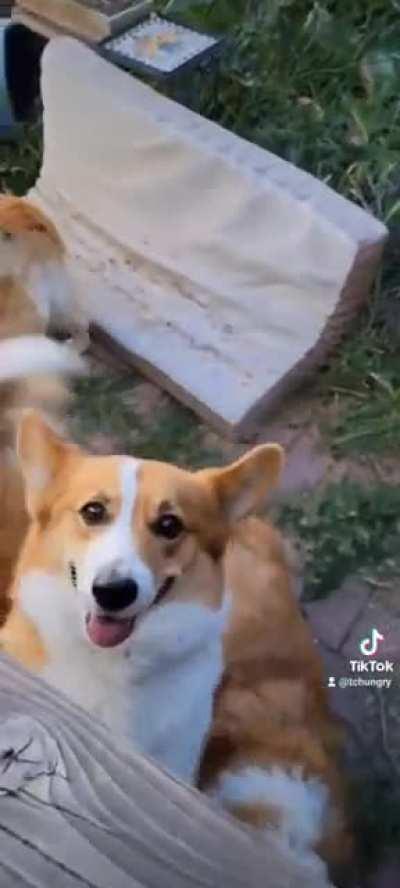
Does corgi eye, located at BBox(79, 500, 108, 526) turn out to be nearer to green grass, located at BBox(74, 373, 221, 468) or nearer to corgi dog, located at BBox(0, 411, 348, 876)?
corgi dog, located at BBox(0, 411, 348, 876)

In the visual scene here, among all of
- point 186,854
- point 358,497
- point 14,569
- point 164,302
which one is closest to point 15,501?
point 14,569

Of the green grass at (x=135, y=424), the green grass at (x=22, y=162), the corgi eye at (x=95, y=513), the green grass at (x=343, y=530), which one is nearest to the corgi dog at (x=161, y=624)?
the corgi eye at (x=95, y=513)

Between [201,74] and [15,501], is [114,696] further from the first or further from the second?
[201,74]

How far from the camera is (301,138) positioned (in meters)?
3.29

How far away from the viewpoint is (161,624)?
186 cm

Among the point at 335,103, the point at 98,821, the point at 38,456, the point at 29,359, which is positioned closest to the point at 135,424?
the point at 29,359

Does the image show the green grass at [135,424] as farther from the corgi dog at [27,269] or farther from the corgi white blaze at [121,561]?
the corgi white blaze at [121,561]

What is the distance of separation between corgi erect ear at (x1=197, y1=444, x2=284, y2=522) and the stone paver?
67cm

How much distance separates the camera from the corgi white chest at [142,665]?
1.87 metres

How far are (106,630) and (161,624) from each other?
0.26 feet

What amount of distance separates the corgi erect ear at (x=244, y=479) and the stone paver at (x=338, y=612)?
667mm

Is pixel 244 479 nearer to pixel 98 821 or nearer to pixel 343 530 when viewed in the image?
pixel 343 530

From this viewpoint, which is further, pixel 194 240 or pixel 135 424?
pixel 194 240

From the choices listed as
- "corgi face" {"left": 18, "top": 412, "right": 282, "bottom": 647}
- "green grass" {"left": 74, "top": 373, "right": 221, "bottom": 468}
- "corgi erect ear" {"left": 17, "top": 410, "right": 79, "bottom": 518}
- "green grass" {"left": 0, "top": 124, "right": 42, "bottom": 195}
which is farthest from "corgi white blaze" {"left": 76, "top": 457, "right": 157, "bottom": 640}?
"green grass" {"left": 0, "top": 124, "right": 42, "bottom": 195}
